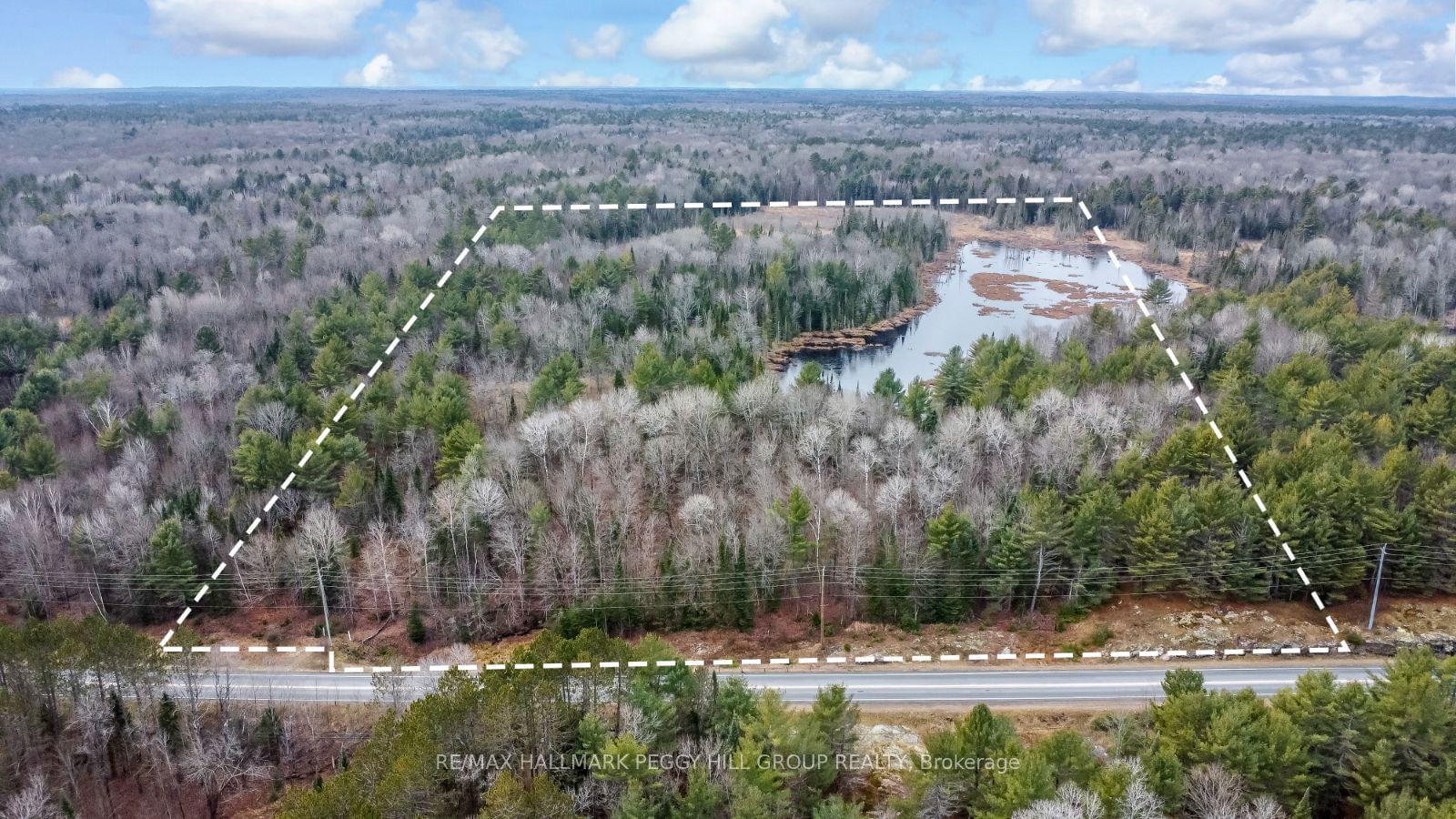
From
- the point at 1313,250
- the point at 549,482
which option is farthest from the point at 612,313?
the point at 1313,250

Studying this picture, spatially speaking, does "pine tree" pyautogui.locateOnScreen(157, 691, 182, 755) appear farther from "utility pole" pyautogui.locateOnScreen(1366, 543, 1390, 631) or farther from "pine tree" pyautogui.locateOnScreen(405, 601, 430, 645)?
"utility pole" pyautogui.locateOnScreen(1366, 543, 1390, 631)

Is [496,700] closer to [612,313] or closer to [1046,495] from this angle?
[1046,495]

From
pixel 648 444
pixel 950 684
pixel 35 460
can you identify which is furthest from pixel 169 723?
pixel 950 684

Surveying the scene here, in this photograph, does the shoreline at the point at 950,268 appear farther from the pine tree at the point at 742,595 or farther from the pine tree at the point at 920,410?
the pine tree at the point at 742,595

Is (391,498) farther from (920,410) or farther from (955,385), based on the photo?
(955,385)

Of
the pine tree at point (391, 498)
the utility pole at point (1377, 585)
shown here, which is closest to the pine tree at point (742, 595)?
the pine tree at point (391, 498)

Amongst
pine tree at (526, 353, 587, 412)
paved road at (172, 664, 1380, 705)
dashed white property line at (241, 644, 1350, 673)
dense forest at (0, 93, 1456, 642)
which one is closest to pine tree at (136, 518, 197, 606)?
dense forest at (0, 93, 1456, 642)
